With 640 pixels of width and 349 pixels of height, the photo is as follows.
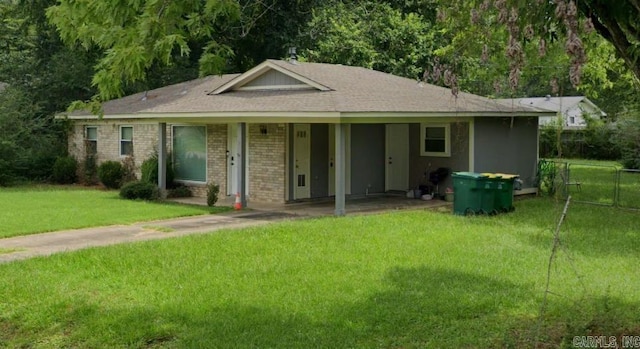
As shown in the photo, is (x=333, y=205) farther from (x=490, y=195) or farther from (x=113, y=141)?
(x=113, y=141)

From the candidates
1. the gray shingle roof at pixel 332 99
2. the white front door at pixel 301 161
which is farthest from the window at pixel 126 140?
the white front door at pixel 301 161

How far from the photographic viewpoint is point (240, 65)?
30.9 m

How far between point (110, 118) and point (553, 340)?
1843cm

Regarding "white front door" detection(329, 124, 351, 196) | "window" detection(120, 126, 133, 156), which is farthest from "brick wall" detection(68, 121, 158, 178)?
"white front door" detection(329, 124, 351, 196)

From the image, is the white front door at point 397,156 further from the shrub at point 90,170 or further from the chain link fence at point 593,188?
the shrub at point 90,170

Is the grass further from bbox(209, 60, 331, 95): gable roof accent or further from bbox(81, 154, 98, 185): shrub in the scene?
bbox(209, 60, 331, 95): gable roof accent

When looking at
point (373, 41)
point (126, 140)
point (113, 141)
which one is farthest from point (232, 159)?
point (373, 41)

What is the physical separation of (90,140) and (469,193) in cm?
1434

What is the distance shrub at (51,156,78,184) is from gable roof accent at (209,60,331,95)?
6979mm

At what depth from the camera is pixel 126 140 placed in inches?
893

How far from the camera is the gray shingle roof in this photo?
16312 millimetres

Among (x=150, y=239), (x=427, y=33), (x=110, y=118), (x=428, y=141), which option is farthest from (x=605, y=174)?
(x=150, y=239)

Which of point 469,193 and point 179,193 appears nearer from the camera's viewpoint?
point 469,193

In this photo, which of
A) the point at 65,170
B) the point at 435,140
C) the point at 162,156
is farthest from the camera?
the point at 65,170
